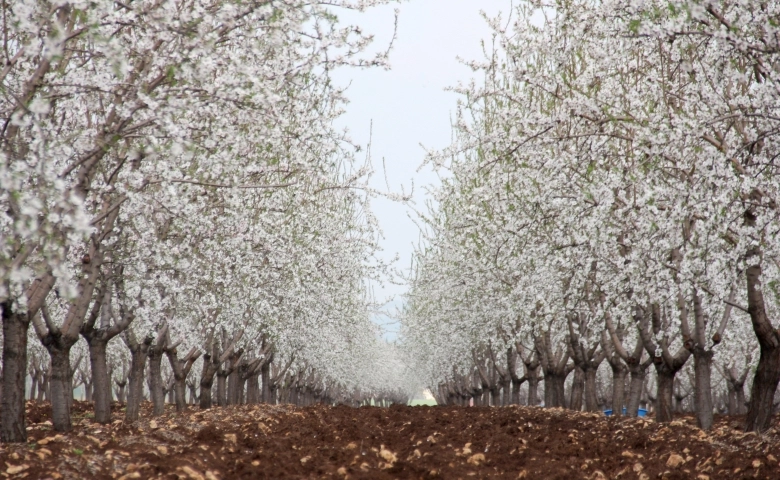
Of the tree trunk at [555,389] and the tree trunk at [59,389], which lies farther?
the tree trunk at [555,389]

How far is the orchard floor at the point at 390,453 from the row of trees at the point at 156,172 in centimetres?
206

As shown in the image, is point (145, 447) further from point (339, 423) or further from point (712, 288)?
point (712, 288)

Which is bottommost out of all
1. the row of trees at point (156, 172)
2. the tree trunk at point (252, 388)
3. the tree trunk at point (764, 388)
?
the tree trunk at point (252, 388)


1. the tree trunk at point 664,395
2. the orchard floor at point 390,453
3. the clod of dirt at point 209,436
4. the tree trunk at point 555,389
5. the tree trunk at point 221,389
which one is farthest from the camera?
the tree trunk at point 555,389

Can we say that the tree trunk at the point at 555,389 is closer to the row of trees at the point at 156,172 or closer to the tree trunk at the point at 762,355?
the row of trees at the point at 156,172

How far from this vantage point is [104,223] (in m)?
13.8

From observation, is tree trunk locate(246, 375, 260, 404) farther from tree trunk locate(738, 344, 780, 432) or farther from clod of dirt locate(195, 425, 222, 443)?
tree trunk locate(738, 344, 780, 432)

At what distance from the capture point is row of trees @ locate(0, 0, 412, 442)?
7.67 metres

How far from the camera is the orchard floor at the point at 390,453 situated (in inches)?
348

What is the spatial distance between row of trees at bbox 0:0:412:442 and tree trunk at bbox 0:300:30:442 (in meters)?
0.03

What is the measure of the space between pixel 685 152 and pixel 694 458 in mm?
4688

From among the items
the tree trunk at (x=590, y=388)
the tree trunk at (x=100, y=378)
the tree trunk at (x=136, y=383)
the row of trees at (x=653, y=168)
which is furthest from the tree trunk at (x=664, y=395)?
the tree trunk at (x=100, y=378)

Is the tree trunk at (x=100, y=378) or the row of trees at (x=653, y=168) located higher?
the row of trees at (x=653, y=168)

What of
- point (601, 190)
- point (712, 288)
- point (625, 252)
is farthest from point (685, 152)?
point (625, 252)
